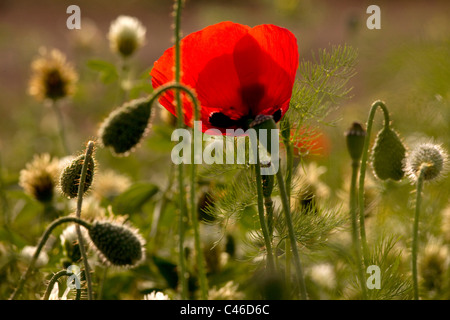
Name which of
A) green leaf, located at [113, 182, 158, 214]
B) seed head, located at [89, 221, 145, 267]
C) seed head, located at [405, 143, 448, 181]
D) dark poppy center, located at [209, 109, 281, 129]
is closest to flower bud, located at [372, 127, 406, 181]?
seed head, located at [405, 143, 448, 181]

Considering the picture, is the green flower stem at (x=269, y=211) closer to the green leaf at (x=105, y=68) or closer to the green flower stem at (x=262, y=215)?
the green flower stem at (x=262, y=215)

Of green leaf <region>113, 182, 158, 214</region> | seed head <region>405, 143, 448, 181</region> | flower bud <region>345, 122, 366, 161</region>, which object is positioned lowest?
seed head <region>405, 143, 448, 181</region>

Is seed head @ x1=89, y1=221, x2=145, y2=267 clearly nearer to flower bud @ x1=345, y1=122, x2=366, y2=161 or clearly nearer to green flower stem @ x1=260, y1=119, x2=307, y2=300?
green flower stem @ x1=260, y1=119, x2=307, y2=300

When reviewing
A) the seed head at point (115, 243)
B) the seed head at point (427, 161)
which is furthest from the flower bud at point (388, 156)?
the seed head at point (115, 243)

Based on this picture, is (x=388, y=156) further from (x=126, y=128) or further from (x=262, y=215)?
(x=126, y=128)

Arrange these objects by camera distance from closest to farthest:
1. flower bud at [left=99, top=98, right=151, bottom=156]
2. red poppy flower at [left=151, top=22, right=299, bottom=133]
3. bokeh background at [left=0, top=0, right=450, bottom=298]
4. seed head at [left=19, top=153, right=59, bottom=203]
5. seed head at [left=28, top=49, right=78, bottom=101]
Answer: flower bud at [left=99, top=98, right=151, bottom=156]
red poppy flower at [left=151, top=22, right=299, bottom=133]
seed head at [left=19, top=153, right=59, bottom=203]
bokeh background at [left=0, top=0, right=450, bottom=298]
seed head at [left=28, top=49, right=78, bottom=101]
